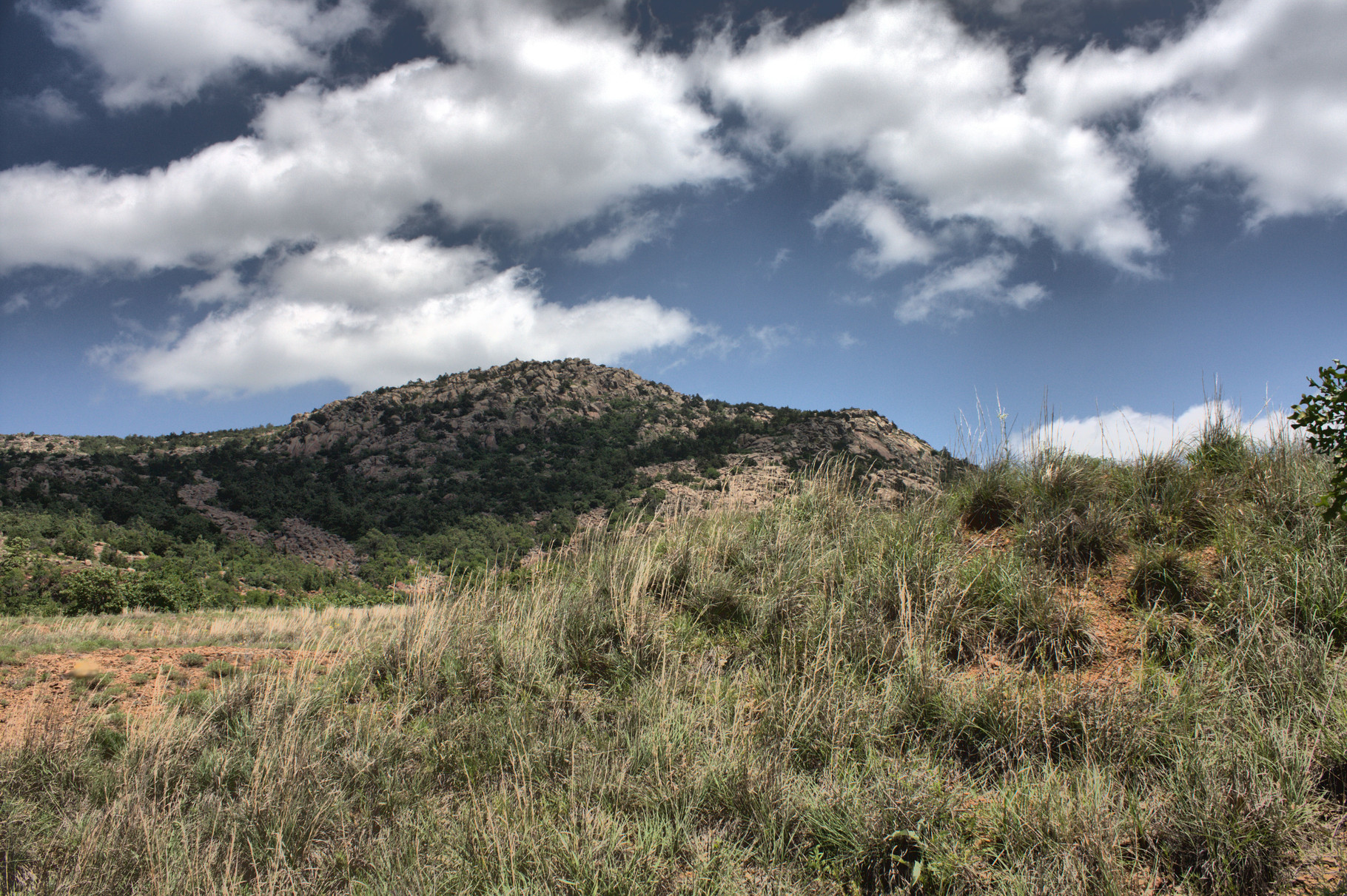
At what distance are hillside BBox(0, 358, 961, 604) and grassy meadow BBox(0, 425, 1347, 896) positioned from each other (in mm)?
13623

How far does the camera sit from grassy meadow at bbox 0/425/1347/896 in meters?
2.88

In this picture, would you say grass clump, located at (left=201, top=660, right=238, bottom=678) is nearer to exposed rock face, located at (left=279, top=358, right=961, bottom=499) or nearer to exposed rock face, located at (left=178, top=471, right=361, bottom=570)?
exposed rock face, located at (left=279, top=358, right=961, bottom=499)

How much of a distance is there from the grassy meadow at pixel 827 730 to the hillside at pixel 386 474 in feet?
44.7

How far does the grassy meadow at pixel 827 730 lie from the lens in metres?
2.88

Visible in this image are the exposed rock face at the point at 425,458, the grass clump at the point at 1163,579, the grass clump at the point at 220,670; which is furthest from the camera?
the exposed rock face at the point at 425,458

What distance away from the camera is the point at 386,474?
51.6 metres

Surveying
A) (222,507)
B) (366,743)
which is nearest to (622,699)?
(366,743)

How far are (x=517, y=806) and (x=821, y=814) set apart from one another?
170cm

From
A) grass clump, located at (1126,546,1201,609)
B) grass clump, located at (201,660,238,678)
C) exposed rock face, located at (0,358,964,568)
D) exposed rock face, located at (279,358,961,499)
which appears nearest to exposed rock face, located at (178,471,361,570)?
exposed rock face, located at (0,358,964,568)

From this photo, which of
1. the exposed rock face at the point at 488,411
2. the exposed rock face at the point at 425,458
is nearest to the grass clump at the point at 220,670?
the exposed rock face at the point at 425,458

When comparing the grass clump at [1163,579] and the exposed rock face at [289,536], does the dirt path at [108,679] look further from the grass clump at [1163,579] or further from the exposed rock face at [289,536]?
the exposed rock face at [289,536]

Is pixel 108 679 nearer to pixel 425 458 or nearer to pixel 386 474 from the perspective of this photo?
pixel 386 474

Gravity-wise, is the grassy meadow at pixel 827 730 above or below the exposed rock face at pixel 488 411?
below

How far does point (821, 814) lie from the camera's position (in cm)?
317
